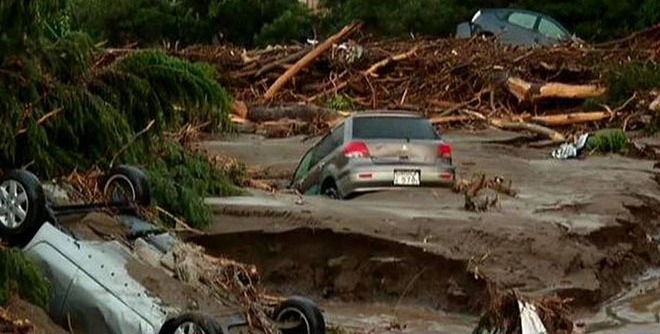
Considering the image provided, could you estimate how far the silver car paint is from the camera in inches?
392

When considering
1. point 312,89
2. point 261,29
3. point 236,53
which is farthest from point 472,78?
point 261,29

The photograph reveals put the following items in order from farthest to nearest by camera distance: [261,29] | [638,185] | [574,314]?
[261,29]
[638,185]
[574,314]

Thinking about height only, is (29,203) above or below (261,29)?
above

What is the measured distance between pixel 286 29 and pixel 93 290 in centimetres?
3681

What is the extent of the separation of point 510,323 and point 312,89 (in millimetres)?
23299

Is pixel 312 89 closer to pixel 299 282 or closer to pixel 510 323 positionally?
pixel 299 282

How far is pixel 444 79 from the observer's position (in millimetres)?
32844

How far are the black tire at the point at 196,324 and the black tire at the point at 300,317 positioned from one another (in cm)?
98

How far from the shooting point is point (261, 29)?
47.9m

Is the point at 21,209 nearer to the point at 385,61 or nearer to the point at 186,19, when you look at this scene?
the point at 385,61

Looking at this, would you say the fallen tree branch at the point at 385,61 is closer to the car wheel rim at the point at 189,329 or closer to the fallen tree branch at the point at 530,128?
the fallen tree branch at the point at 530,128

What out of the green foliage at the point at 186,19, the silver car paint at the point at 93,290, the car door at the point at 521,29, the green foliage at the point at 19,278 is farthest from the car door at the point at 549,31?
the green foliage at the point at 19,278

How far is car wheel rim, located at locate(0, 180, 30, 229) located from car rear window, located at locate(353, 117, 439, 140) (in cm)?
932

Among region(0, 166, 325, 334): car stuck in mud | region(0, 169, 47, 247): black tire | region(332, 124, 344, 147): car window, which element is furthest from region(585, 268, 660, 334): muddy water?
region(0, 169, 47, 247): black tire
